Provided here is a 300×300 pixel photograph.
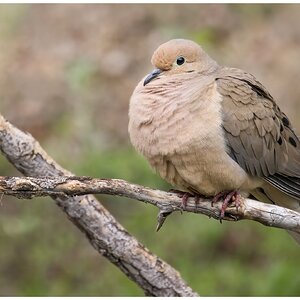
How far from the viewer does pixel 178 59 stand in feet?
14.1

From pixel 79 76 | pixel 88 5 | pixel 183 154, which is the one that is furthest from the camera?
pixel 88 5

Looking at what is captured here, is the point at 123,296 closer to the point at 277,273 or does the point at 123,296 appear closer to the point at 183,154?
the point at 277,273

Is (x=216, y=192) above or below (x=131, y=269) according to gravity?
above

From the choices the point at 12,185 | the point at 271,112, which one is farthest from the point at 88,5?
the point at 12,185

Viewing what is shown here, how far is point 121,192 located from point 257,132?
0.91m

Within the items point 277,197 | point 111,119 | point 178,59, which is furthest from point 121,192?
point 111,119

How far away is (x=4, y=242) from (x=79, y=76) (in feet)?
6.19

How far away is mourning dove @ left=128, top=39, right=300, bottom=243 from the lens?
4.04 metres

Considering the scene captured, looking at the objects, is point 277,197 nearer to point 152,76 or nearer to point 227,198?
point 227,198

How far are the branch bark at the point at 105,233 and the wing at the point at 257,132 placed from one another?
634 mm

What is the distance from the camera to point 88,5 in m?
8.79

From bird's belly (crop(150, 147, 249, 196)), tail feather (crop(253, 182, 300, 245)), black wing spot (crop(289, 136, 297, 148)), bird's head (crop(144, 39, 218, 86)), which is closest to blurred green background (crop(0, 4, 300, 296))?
tail feather (crop(253, 182, 300, 245))

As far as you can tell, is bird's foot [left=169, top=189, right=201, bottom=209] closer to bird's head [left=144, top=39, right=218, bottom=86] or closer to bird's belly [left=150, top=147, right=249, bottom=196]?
bird's belly [left=150, top=147, right=249, bottom=196]

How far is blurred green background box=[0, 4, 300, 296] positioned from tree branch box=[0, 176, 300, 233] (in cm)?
228
